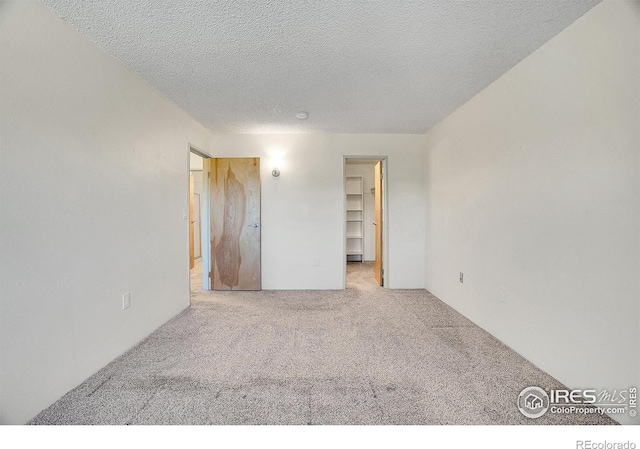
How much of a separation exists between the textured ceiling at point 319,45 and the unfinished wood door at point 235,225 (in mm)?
1161

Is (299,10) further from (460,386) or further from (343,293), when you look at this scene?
(343,293)

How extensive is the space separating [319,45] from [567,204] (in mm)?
1883

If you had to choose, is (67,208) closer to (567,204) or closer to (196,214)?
(567,204)

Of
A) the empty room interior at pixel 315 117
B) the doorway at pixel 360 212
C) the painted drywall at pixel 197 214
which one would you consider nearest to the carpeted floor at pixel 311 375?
the empty room interior at pixel 315 117

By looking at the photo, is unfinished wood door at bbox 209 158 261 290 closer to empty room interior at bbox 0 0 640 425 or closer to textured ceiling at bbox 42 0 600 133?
empty room interior at bbox 0 0 640 425

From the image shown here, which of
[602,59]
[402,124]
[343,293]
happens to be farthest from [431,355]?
[402,124]

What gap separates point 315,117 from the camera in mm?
3209

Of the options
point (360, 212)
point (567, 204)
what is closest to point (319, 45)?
point (567, 204)

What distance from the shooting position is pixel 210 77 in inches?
89.9

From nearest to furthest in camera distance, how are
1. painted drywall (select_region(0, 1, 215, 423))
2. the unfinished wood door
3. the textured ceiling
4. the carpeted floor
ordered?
painted drywall (select_region(0, 1, 215, 423)), the carpeted floor, the textured ceiling, the unfinished wood door

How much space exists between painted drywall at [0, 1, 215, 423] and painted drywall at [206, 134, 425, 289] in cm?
162

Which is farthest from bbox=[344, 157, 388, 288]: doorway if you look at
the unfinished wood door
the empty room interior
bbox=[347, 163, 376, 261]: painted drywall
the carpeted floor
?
the carpeted floor

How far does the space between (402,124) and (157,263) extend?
10.6 feet

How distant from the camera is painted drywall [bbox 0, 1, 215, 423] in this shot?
1.32 metres
